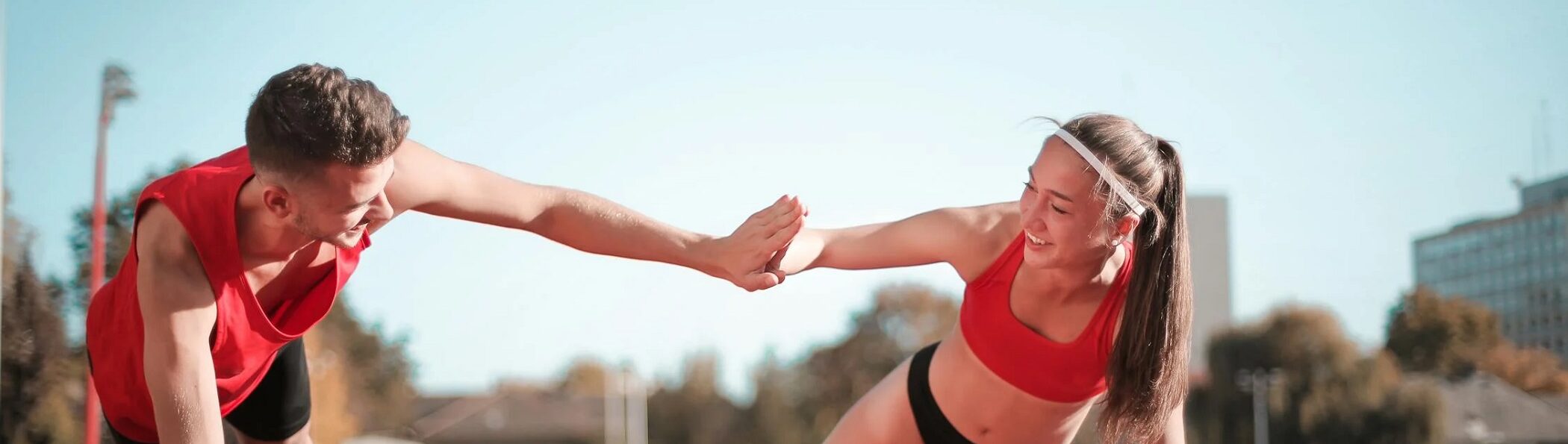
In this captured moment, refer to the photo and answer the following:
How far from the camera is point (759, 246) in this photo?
3.09 meters

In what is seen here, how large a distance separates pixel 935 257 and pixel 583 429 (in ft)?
98.7

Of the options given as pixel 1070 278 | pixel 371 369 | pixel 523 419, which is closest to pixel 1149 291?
pixel 1070 278

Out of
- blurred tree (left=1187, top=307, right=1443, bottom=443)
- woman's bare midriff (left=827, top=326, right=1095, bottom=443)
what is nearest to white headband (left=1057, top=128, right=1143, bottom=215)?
woman's bare midriff (left=827, top=326, right=1095, bottom=443)

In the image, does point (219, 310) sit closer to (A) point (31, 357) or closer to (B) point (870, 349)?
(A) point (31, 357)

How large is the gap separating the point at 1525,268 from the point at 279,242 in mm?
24519

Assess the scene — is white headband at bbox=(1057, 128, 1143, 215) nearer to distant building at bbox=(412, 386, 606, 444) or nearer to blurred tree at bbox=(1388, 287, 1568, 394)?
blurred tree at bbox=(1388, 287, 1568, 394)

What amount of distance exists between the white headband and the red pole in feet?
25.9

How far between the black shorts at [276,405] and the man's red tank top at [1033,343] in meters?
1.92

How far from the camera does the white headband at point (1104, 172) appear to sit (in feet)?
9.43

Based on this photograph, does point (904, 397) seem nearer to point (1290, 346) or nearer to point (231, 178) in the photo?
point (231, 178)

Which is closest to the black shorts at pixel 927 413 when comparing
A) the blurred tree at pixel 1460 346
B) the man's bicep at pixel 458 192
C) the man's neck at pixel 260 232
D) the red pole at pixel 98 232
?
the man's bicep at pixel 458 192

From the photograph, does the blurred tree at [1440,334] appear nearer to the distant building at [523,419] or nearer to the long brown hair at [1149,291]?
the distant building at [523,419]

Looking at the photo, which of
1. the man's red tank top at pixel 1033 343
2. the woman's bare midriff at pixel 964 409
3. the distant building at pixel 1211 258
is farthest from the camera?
the distant building at pixel 1211 258

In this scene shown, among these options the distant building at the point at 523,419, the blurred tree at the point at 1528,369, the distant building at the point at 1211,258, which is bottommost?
the distant building at the point at 523,419
